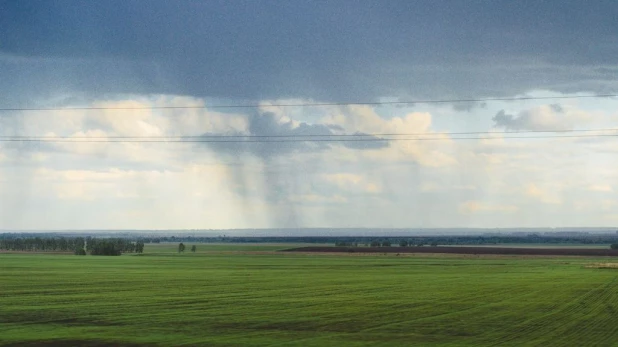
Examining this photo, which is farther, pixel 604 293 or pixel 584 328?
pixel 604 293

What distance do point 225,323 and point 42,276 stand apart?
52.9 metres

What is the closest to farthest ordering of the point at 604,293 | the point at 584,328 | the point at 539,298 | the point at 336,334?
the point at 336,334, the point at 584,328, the point at 539,298, the point at 604,293

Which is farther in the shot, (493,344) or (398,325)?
(398,325)

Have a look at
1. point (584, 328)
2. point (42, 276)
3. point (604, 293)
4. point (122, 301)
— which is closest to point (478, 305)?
point (584, 328)

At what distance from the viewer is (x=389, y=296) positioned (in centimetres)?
6481

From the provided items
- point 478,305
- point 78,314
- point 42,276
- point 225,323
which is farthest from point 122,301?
point 42,276

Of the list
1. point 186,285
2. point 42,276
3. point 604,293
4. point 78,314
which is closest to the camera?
point 78,314

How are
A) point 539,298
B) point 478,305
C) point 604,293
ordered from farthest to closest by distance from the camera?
point 604,293 < point 539,298 < point 478,305

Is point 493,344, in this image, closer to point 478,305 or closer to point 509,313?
point 509,313

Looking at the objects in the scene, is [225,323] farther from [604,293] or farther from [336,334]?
[604,293]

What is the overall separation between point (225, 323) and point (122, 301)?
636 inches

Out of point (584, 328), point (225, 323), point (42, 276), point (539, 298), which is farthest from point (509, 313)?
point (42, 276)

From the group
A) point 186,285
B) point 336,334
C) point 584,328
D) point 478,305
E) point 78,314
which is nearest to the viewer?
point 336,334

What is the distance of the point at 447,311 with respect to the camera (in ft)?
174
